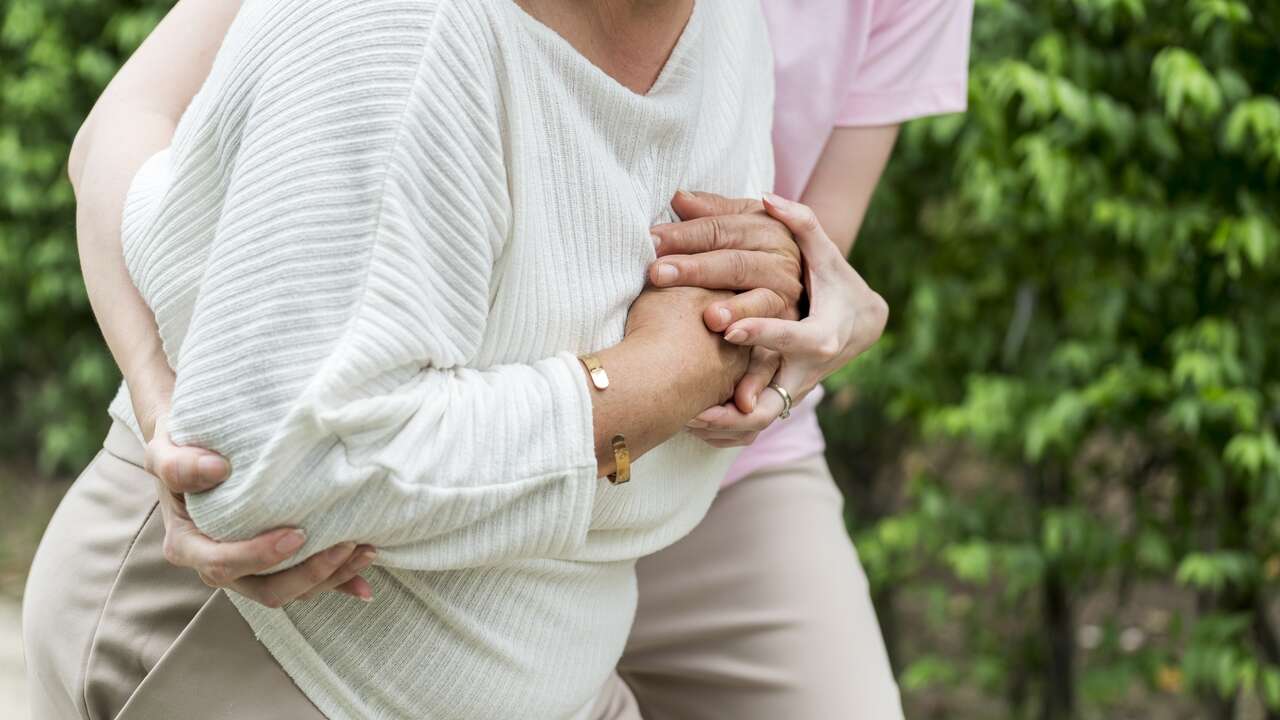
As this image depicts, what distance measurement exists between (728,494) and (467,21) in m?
1.01

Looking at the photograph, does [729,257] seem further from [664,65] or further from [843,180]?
[843,180]

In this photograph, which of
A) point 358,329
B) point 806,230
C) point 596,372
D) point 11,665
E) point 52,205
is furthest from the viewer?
point 52,205

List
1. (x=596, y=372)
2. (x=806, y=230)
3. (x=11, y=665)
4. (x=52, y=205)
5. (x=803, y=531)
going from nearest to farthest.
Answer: (x=596, y=372), (x=806, y=230), (x=803, y=531), (x=11, y=665), (x=52, y=205)

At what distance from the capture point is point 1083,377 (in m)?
3.33

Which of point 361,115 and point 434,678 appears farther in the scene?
point 434,678

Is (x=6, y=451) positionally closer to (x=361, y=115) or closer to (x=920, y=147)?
(x=920, y=147)

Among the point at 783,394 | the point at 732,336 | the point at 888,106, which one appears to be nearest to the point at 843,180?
the point at 888,106

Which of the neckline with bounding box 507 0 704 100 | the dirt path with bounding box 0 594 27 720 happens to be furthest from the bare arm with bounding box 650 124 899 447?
the dirt path with bounding box 0 594 27 720

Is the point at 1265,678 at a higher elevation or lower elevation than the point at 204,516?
lower

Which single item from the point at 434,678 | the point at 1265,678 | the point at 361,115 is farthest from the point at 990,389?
the point at 361,115

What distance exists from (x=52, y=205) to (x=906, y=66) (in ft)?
12.6

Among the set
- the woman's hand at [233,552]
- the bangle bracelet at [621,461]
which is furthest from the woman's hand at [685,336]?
the woman's hand at [233,552]

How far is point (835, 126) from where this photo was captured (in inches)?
85.7

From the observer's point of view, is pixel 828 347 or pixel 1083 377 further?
pixel 1083 377
